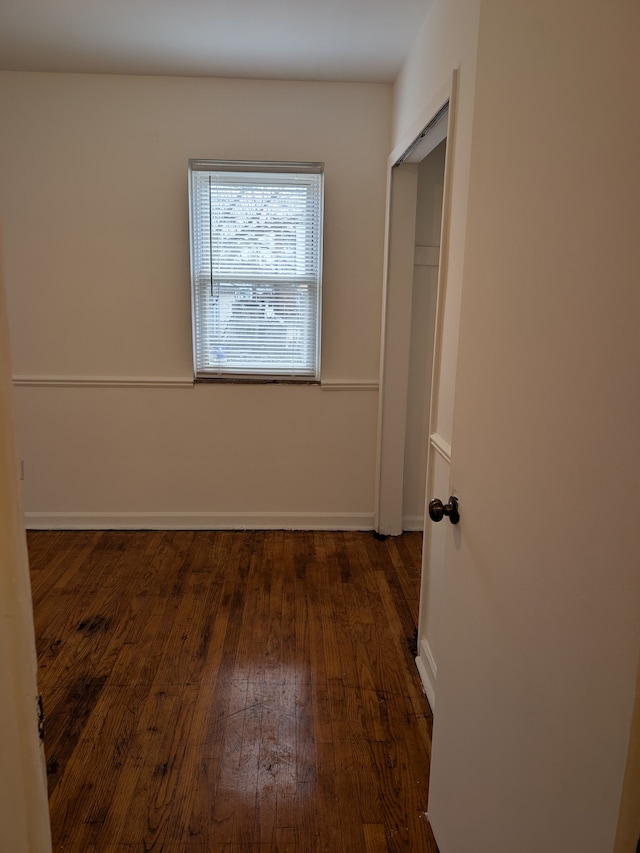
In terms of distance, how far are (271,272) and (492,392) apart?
2380 mm

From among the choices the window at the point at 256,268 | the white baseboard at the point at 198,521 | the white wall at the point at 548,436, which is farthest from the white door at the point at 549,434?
the white baseboard at the point at 198,521

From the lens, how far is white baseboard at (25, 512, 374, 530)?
353 centimetres

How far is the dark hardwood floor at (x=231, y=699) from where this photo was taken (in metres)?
1.60

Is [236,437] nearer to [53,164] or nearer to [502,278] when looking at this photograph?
[53,164]

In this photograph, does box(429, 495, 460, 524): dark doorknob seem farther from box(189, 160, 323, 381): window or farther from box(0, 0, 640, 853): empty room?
box(189, 160, 323, 381): window

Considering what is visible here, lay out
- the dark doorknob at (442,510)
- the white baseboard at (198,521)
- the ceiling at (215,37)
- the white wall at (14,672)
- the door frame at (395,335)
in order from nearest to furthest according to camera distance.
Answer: the white wall at (14,672), the dark doorknob at (442,510), the ceiling at (215,37), the door frame at (395,335), the white baseboard at (198,521)

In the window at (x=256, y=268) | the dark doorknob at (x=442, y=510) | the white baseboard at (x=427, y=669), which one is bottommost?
the white baseboard at (x=427, y=669)

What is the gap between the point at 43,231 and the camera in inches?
126

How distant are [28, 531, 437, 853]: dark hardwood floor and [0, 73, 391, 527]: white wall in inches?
16.2

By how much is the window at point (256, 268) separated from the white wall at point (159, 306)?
0.08 meters

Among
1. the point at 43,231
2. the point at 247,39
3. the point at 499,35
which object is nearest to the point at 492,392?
the point at 499,35

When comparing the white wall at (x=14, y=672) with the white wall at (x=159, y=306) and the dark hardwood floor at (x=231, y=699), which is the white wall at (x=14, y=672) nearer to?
the dark hardwood floor at (x=231, y=699)

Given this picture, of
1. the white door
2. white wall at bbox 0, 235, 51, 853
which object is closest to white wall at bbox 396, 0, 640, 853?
the white door

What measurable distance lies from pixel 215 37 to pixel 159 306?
1.35 meters
